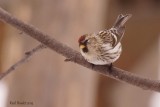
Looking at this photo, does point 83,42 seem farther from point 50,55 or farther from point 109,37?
point 50,55

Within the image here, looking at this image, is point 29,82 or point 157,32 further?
point 157,32

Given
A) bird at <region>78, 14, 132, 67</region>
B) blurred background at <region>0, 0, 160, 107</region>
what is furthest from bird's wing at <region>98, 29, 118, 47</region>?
blurred background at <region>0, 0, 160, 107</region>

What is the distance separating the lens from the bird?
2.27 feet

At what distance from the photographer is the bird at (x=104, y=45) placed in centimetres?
69

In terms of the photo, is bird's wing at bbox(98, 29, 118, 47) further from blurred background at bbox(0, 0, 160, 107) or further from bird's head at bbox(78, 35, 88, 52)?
blurred background at bbox(0, 0, 160, 107)

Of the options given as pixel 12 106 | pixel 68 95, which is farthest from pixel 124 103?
pixel 12 106

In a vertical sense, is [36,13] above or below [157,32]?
below

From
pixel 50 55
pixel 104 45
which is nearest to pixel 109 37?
pixel 104 45

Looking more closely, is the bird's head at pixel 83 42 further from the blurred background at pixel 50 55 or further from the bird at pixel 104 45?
the blurred background at pixel 50 55

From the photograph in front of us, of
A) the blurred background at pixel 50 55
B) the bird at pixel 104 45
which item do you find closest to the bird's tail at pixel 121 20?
the bird at pixel 104 45

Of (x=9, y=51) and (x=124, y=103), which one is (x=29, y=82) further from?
(x=124, y=103)

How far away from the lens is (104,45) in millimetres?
770

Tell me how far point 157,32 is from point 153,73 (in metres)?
0.30

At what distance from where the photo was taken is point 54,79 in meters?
1.13
